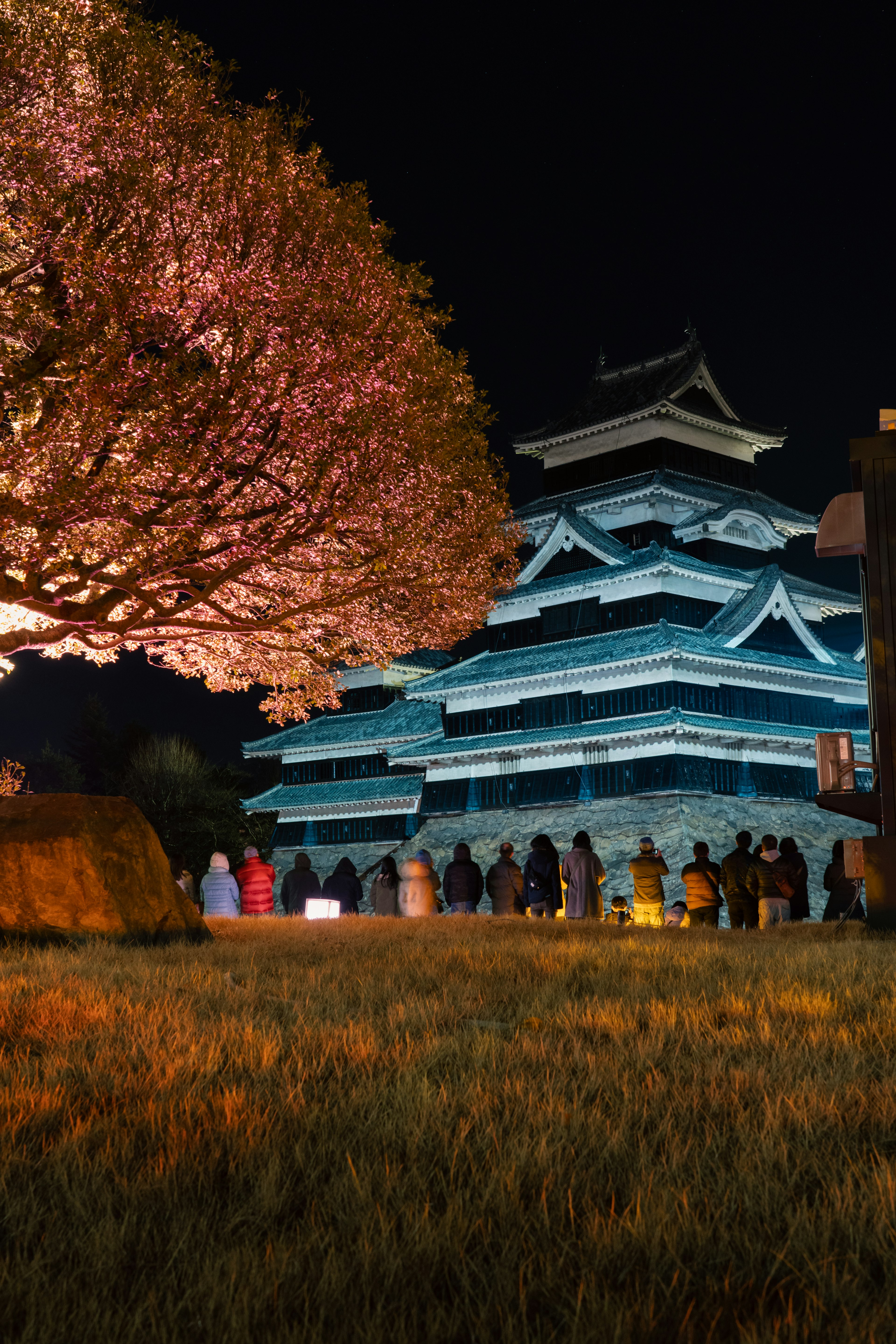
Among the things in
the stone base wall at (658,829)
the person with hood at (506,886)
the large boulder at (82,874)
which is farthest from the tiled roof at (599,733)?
the large boulder at (82,874)

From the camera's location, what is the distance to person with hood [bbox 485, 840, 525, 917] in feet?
58.1

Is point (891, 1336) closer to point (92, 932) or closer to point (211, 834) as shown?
point (92, 932)

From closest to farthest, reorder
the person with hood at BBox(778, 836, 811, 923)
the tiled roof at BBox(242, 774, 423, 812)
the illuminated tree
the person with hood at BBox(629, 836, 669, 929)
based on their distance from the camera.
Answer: the person with hood at BBox(778, 836, 811, 923) < the person with hood at BBox(629, 836, 669, 929) < the illuminated tree < the tiled roof at BBox(242, 774, 423, 812)

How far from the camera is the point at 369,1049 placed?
5.32m

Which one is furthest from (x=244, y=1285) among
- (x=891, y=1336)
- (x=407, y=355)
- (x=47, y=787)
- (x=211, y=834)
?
(x=47, y=787)

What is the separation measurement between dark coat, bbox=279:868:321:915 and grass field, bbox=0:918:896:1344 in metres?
11.0

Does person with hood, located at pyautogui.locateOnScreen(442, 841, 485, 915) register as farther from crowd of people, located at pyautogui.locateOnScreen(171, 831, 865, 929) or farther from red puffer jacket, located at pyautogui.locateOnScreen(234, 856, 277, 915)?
red puffer jacket, located at pyautogui.locateOnScreen(234, 856, 277, 915)

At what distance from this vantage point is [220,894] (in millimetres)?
16594

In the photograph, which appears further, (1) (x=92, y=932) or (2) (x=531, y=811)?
(2) (x=531, y=811)

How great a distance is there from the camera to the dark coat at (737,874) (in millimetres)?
15812

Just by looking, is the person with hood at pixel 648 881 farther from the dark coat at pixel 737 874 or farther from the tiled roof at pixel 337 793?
the tiled roof at pixel 337 793

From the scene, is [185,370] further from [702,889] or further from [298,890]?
[702,889]

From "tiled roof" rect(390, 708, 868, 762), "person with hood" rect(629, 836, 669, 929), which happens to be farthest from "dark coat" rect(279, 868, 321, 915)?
"tiled roof" rect(390, 708, 868, 762)

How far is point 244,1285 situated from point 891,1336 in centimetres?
160
